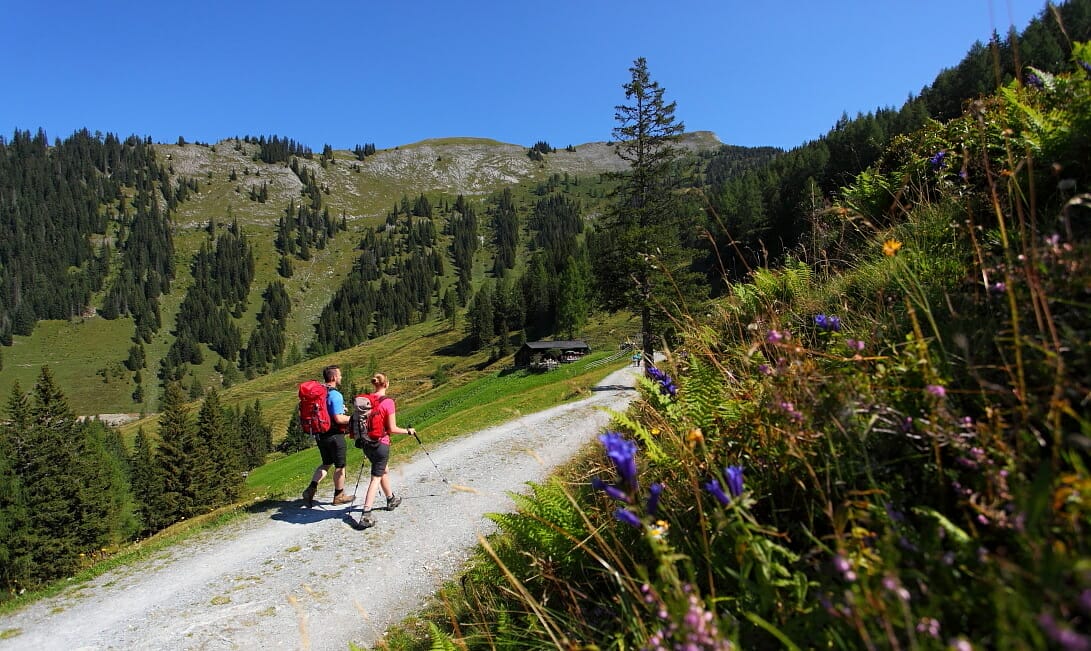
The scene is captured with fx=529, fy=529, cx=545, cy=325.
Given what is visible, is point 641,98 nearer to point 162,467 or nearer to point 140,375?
point 162,467

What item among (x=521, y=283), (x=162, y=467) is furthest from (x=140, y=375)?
(x=162, y=467)

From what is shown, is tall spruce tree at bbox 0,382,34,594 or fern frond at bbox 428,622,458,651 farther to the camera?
tall spruce tree at bbox 0,382,34,594

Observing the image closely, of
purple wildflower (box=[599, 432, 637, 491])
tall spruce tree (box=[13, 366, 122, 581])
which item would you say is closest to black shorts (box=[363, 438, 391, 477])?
purple wildflower (box=[599, 432, 637, 491])

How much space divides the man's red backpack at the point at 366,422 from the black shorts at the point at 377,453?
0.07 meters

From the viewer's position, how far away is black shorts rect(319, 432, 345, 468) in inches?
383

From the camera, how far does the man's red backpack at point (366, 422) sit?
9023 millimetres

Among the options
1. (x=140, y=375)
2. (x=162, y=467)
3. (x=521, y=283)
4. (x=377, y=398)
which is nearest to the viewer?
(x=377, y=398)

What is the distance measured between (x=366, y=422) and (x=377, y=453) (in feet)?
1.86

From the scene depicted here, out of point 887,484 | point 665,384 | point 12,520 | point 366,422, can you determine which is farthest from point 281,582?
point 12,520

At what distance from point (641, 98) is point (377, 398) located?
25.6 metres

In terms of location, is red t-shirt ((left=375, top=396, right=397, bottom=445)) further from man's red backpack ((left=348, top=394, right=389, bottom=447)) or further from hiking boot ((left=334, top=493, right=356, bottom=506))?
hiking boot ((left=334, top=493, right=356, bottom=506))

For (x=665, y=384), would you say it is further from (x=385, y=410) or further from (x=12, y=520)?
(x=12, y=520)

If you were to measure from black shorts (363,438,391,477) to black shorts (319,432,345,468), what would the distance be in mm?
1000

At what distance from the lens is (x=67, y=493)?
118 ft
